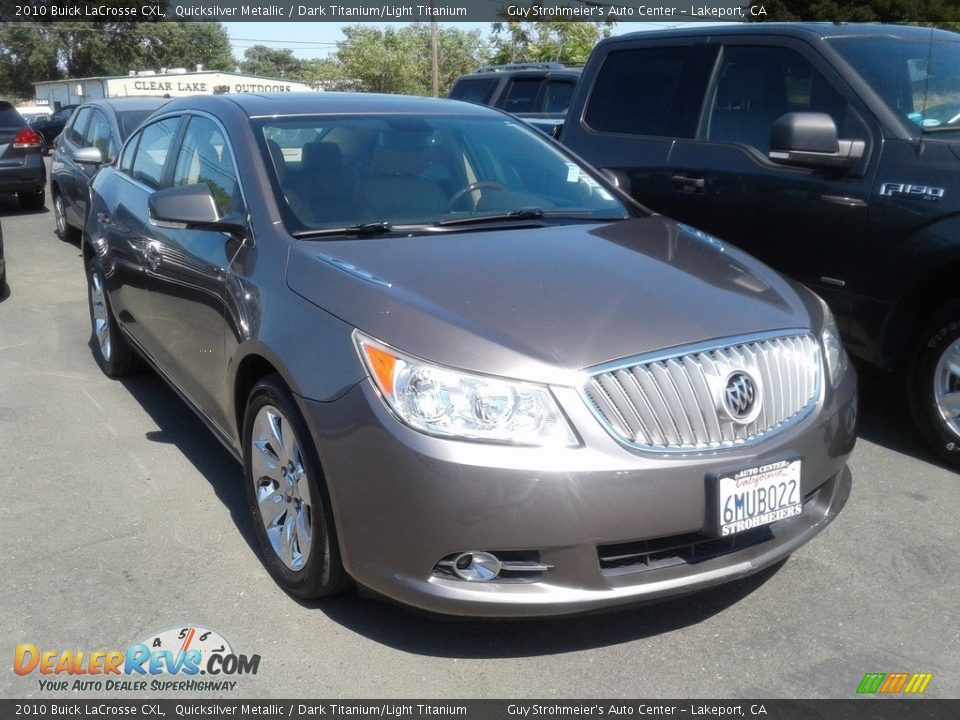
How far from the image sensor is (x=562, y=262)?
139 inches

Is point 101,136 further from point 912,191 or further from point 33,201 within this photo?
point 912,191

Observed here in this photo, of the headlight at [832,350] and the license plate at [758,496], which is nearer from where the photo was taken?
the license plate at [758,496]

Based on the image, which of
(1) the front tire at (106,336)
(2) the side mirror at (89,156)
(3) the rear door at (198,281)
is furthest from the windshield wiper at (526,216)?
(2) the side mirror at (89,156)

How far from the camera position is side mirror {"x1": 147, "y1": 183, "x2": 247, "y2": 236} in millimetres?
3838

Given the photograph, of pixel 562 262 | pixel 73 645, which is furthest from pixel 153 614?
pixel 562 262

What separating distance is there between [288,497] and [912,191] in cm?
307

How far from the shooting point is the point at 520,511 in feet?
8.95

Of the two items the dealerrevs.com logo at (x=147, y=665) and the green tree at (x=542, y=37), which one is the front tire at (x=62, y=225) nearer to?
the dealerrevs.com logo at (x=147, y=665)

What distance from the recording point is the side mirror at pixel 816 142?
468 centimetres

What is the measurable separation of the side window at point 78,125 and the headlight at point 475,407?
901 centimetres

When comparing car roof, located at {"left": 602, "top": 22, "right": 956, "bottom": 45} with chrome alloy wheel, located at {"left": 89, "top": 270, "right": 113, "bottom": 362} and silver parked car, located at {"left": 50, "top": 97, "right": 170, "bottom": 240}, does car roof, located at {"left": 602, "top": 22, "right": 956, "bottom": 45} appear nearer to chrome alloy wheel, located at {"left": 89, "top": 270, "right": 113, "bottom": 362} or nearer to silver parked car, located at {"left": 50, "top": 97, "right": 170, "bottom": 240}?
chrome alloy wheel, located at {"left": 89, "top": 270, "right": 113, "bottom": 362}

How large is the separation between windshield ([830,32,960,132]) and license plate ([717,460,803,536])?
2.46m

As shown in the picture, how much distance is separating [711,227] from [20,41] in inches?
2857
